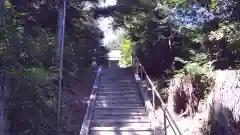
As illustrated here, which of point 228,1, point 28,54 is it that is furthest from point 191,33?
point 28,54

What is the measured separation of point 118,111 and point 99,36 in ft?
35.2

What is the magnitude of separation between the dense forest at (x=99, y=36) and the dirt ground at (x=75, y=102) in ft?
1.87

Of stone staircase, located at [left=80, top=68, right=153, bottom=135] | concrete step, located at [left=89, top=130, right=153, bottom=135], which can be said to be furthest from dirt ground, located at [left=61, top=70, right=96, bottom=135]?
concrete step, located at [left=89, top=130, right=153, bottom=135]

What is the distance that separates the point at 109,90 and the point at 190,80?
3012mm

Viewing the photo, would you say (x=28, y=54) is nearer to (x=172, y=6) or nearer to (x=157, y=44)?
(x=172, y=6)

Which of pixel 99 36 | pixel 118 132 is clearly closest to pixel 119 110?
pixel 118 132

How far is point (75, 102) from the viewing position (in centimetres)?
1208

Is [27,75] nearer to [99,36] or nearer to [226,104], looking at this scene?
[226,104]

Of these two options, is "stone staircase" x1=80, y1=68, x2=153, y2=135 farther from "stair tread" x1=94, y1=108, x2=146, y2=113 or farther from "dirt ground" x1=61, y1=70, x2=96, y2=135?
"dirt ground" x1=61, y1=70, x2=96, y2=135

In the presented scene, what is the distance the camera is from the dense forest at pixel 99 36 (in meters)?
6.56

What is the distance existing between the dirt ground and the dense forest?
1.87ft

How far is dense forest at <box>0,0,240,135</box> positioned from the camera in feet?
21.5

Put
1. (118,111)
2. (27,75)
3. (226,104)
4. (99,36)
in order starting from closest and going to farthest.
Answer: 1. (27,75)
2. (226,104)
3. (118,111)
4. (99,36)

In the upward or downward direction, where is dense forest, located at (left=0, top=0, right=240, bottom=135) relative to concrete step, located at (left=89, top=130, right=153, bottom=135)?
upward
